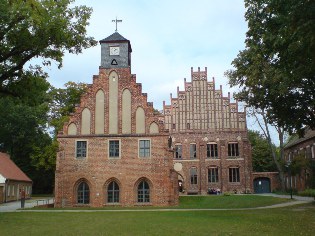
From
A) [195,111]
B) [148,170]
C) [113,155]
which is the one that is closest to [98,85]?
[113,155]

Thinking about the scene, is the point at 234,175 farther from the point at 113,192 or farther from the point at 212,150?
the point at 113,192

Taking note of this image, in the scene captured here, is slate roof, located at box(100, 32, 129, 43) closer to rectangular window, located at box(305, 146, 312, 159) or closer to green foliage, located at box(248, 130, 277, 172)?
rectangular window, located at box(305, 146, 312, 159)

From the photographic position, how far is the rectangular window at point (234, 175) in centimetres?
5306

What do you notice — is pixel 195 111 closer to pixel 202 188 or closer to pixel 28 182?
pixel 202 188

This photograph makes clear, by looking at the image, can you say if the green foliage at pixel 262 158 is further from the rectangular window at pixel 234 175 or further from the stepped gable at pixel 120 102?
the stepped gable at pixel 120 102

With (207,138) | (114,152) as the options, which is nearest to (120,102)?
(114,152)

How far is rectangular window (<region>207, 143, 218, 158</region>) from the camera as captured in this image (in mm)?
54156

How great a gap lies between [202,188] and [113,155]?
23743 millimetres

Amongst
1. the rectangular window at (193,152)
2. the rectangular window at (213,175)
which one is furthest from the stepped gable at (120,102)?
Result: the rectangular window at (213,175)

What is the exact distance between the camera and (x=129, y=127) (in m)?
32.2

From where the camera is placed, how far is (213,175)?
177 ft

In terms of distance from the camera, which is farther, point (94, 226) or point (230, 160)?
point (230, 160)

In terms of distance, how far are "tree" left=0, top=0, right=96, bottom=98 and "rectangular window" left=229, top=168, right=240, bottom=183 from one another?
123ft

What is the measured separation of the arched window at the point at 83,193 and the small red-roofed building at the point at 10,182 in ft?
45.3
